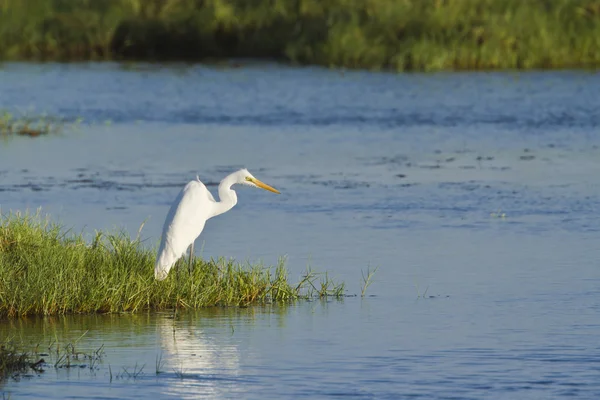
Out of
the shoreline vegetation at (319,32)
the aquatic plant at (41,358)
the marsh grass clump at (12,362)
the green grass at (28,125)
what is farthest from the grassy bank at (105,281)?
the shoreline vegetation at (319,32)

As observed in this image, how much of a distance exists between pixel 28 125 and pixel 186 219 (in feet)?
42.6

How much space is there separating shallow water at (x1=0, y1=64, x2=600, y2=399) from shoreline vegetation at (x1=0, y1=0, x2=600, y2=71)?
104cm

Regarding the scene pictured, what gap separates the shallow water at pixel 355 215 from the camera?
28.8 ft

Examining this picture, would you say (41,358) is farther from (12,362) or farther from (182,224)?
(182,224)

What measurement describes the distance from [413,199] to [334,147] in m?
5.18

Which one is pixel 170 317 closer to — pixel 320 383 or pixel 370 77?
pixel 320 383

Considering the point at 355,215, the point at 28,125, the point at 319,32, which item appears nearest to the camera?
the point at 355,215

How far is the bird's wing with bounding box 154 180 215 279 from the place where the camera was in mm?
10344

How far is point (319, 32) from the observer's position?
3394cm

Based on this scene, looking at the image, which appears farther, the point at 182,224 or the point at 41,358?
the point at 182,224

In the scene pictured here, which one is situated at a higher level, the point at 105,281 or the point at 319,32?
the point at 319,32

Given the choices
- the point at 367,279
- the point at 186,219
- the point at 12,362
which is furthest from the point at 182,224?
the point at 12,362

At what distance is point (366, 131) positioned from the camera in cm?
2322

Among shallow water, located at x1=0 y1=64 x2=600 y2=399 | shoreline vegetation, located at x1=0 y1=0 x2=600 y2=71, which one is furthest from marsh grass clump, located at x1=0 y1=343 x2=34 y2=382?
shoreline vegetation, located at x1=0 y1=0 x2=600 y2=71
